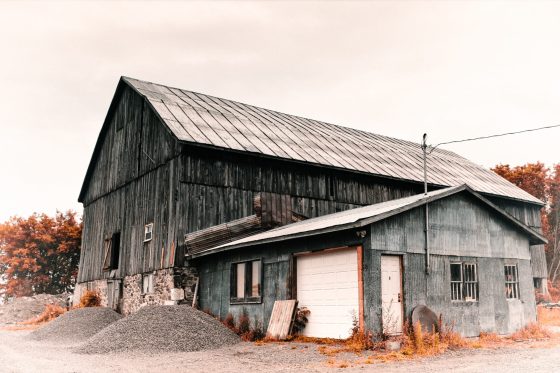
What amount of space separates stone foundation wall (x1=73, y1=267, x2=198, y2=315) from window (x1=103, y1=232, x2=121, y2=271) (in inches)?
69.3

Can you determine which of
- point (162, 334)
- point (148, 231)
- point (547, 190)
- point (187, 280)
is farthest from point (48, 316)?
point (547, 190)

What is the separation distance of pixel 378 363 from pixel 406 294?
3.69 metres

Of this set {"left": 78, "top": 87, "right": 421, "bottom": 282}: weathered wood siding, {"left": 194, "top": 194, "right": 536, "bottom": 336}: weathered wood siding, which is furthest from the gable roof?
{"left": 78, "top": 87, "right": 421, "bottom": 282}: weathered wood siding

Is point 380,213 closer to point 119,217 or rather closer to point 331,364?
point 331,364

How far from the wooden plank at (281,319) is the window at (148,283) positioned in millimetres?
7751

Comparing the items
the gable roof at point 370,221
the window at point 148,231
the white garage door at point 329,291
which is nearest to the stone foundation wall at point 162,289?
the gable roof at point 370,221

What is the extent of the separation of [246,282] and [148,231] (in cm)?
724

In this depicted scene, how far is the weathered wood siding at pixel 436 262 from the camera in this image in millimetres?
14742

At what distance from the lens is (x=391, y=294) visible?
48.2ft

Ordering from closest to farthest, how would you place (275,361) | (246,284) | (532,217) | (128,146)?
(275,361) < (246,284) < (128,146) < (532,217)

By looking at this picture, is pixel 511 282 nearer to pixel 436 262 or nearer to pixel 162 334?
pixel 436 262

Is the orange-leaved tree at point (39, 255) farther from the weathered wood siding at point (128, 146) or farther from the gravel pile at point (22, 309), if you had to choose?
the weathered wood siding at point (128, 146)

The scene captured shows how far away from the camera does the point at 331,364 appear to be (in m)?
11.4

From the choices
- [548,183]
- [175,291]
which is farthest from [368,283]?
[548,183]
